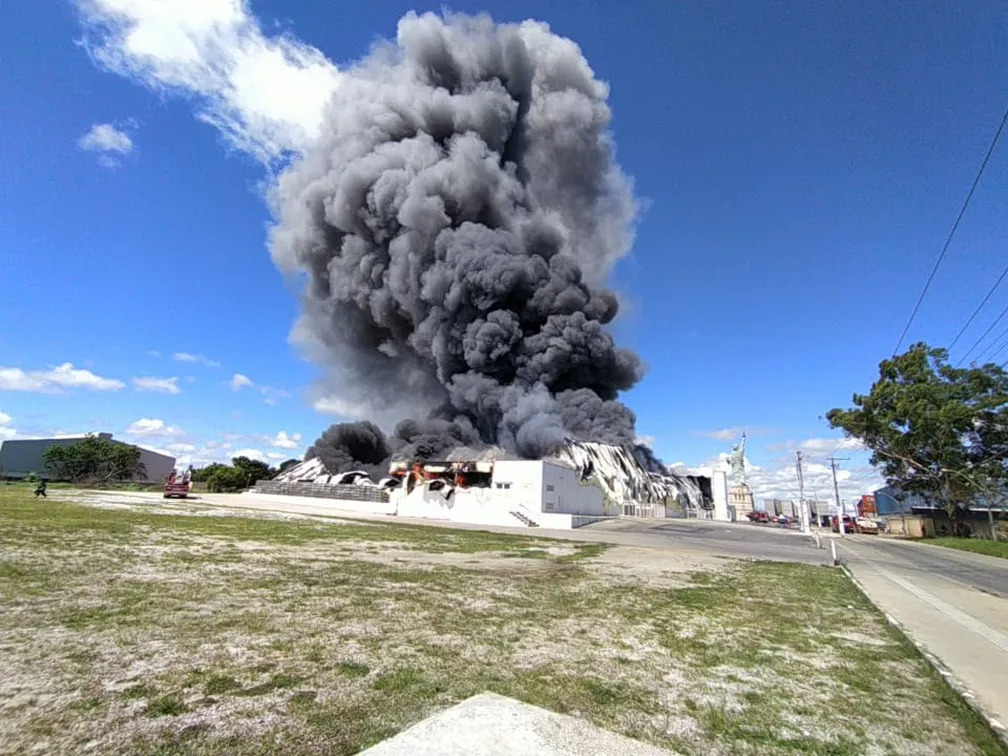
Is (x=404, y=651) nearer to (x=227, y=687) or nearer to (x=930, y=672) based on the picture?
(x=227, y=687)

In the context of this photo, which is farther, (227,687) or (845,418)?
(845,418)

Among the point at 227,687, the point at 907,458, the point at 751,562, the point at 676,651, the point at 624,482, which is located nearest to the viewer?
the point at 227,687

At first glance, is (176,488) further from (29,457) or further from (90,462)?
(29,457)

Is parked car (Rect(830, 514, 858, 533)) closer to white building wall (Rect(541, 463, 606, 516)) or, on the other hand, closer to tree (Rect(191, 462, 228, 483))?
white building wall (Rect(541, 463, 606, 516))

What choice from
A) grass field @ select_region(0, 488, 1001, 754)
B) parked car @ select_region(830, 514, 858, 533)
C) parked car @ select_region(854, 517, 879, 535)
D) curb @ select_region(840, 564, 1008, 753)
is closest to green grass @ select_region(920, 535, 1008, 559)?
parked car @ select_region(830, 514, 858, 533)

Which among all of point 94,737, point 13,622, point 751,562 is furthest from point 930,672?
point 751,562

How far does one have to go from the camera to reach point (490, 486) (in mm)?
38062

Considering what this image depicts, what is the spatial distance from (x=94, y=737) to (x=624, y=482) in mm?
64000

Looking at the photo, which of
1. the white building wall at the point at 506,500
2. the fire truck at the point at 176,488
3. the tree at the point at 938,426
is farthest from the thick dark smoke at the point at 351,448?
the tree at the point at 938,426

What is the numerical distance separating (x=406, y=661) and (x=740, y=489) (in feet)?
368

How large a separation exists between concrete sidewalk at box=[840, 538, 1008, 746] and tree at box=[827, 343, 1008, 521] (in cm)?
3284

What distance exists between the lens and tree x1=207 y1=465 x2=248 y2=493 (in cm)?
6894

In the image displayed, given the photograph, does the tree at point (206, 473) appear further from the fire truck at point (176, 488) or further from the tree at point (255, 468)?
the fire truck at point (176, 488)

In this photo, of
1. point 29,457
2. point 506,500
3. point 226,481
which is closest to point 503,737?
point 506,500
